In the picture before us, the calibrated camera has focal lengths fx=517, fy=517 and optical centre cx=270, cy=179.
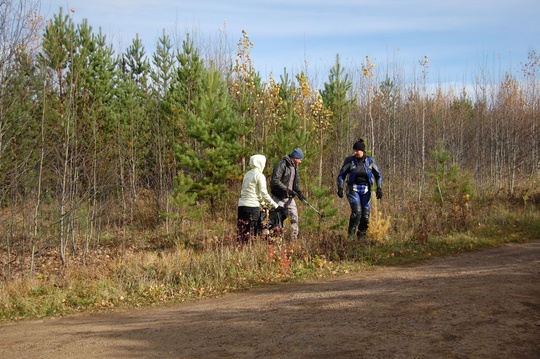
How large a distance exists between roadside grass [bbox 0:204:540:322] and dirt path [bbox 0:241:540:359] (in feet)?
1.60

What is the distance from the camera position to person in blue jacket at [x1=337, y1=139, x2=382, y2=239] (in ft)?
32.2

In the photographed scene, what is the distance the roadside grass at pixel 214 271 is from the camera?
7219 mm

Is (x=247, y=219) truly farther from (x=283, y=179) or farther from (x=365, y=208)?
(x=365, y=208)

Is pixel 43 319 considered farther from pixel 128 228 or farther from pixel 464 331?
pixel 128 228

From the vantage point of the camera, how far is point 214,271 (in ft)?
26.5

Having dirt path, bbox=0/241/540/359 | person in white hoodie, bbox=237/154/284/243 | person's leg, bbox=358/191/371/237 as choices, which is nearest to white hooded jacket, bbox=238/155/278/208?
person in white hoodie, bbox=237/154/284/243

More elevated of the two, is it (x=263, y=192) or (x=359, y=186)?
(x=359, y=186)

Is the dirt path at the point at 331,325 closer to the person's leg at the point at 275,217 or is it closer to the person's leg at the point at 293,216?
the person's leg at the point at 293,216

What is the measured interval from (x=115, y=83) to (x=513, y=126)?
15.2 m

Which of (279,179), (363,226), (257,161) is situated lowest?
(363,226)

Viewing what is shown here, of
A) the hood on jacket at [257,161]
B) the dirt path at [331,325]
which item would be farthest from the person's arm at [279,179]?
the dirt path at [331,325]

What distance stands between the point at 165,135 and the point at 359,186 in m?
8.33

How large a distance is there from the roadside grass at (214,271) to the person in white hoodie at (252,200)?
1.75 feet

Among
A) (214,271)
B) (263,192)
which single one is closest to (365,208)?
(263,192)
